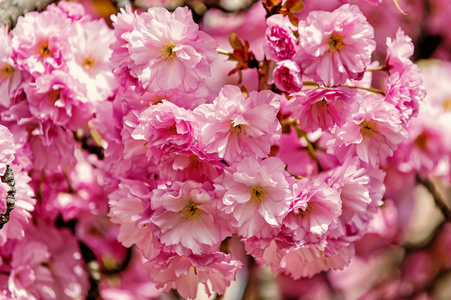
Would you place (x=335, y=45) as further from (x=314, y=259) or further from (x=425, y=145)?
(x=425, y=145)

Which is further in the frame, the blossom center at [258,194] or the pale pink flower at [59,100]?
the pale pink flower at [59,100]

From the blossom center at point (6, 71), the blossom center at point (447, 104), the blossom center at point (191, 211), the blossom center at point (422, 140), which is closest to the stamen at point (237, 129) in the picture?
the blossom center at point (191, 211)

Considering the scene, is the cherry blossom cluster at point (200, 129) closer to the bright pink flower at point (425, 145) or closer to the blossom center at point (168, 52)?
the blossom center at point (168, 52)

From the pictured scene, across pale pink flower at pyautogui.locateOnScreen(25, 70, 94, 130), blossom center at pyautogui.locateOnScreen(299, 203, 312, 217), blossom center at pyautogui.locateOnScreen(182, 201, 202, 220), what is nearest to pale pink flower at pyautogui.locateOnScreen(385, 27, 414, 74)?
blossom center at pyautogui.locateOnScreen(299, 203, 312, 217)

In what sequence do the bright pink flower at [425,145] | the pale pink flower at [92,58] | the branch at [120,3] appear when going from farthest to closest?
the bright pink flower at [425,145] < the branch at [120,3] < the pale pink flower at [92,58]

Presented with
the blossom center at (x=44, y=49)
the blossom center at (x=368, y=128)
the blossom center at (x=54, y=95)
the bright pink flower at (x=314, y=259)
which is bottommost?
the bright pink flower at (x=314, y=259)

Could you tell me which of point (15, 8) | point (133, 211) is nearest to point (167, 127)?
point (133, 211)
